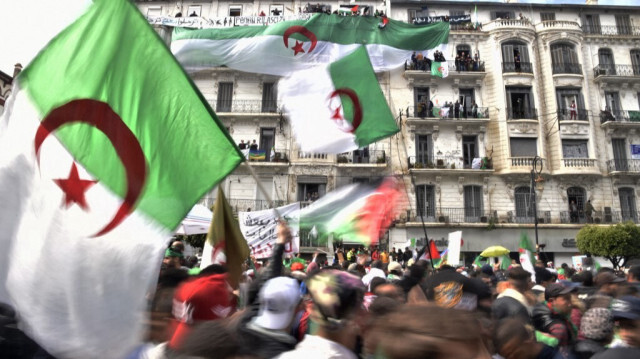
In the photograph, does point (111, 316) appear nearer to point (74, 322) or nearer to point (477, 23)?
point (74, 322)

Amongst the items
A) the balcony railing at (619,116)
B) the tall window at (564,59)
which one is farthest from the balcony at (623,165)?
the tall window at (564,59)

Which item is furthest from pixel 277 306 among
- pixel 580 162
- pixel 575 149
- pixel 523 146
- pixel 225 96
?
pixel 575 149

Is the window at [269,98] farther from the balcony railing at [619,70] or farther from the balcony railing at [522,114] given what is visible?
the balcony railing at [619,70]

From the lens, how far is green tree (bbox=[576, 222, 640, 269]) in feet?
73.3

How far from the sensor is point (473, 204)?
26.3m

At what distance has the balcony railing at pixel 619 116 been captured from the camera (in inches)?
1062

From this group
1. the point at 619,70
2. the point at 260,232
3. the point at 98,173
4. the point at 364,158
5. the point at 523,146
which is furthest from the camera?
the point at 619,70

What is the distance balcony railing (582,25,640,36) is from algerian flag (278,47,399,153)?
2990 centimetres

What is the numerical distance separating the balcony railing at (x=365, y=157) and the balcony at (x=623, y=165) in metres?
13.5

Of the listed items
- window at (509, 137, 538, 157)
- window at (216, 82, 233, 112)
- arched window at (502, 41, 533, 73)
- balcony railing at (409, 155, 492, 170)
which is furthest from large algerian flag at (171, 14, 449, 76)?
arched window at (502, 41, 533, 73)

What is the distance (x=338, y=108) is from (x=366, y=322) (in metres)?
3.96

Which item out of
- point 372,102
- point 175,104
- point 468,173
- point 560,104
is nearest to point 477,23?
point 560,104

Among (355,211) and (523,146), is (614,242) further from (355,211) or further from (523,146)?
(355,211)

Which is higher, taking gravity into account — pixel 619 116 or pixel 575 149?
pixel 619 116
